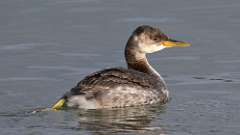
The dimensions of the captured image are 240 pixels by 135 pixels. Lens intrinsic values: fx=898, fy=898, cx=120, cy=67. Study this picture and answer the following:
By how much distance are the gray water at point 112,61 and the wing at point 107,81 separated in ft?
1.09

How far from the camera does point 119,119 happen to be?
1148 cm

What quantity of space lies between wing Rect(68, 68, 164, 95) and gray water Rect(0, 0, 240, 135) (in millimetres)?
333

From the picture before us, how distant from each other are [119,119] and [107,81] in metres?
0.92

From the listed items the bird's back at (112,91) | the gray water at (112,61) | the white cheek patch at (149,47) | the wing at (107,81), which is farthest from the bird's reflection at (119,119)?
the white cheek patch at (149,47)

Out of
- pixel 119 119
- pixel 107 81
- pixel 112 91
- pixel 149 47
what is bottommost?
pixel 119 119

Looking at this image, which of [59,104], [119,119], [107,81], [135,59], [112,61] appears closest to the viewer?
[119,119]

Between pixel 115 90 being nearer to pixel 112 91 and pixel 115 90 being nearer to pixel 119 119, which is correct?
pixel 112 91

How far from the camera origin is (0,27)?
17.8 meters

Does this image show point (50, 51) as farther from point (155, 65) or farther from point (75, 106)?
point (75, 106)

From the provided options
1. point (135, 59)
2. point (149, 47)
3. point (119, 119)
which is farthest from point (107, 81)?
point (149, 47)

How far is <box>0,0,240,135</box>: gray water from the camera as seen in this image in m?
11.2

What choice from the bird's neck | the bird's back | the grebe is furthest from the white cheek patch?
the bird's back

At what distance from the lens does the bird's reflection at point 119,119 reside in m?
10.9

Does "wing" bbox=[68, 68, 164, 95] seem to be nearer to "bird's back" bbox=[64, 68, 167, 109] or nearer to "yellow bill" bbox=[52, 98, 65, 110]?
"bird's back" bbox=[64, 68, 167, 109]
